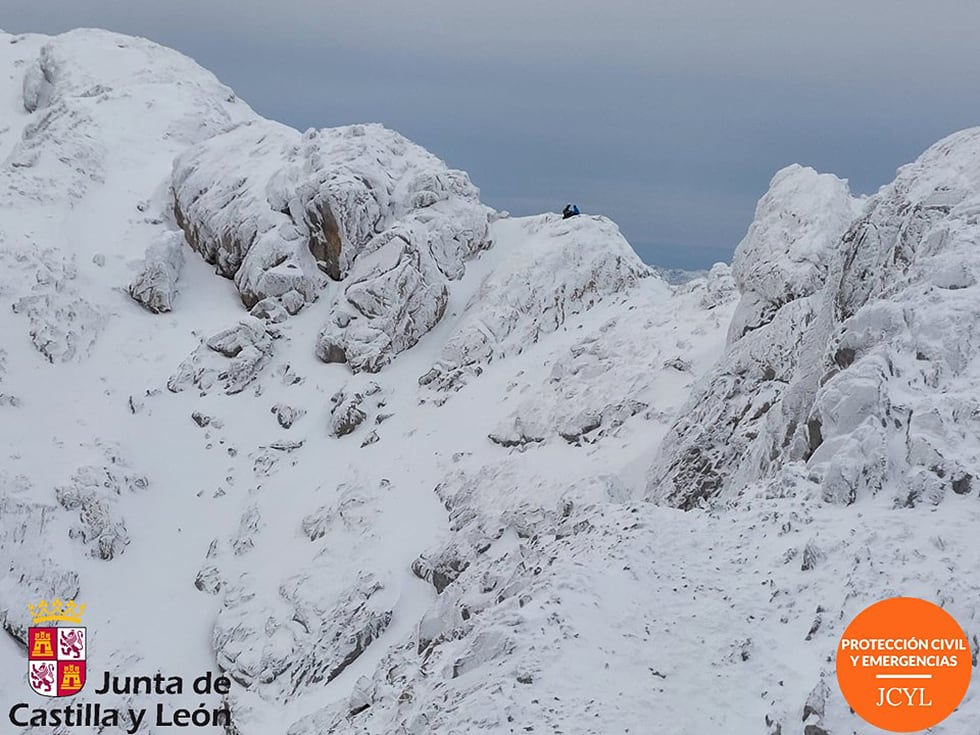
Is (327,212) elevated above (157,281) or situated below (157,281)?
above

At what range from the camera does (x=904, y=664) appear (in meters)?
11.2

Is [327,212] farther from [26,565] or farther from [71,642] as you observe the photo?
[71,642]

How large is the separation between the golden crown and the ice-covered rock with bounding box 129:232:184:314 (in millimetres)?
13865

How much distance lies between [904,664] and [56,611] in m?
23.4

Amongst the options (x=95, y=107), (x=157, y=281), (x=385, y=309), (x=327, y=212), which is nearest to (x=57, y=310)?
(x=157, y=281)

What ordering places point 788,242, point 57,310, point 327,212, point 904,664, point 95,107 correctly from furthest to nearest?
point 95,107, point 327,212, point 57,310, point 788,242, point 904,664

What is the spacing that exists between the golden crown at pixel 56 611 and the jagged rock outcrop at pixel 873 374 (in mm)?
17070

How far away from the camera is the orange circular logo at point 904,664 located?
1043 cm

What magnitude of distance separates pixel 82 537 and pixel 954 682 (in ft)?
81.7

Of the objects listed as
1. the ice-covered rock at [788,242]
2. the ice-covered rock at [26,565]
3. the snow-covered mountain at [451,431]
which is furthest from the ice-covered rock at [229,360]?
the ice-covered rock at [788,242]

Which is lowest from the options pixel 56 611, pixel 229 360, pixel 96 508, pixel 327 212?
pixel 56 611

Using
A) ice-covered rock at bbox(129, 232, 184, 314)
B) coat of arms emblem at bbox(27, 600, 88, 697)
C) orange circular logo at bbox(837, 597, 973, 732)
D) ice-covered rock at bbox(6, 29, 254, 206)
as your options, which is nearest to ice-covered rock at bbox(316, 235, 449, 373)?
ice-covered rock at bbox(129, 232, 184, 314)

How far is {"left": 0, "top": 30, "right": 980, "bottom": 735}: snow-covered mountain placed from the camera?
13008mm

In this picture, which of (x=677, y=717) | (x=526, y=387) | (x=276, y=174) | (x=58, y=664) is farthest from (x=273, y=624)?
(x=276, y=174)
